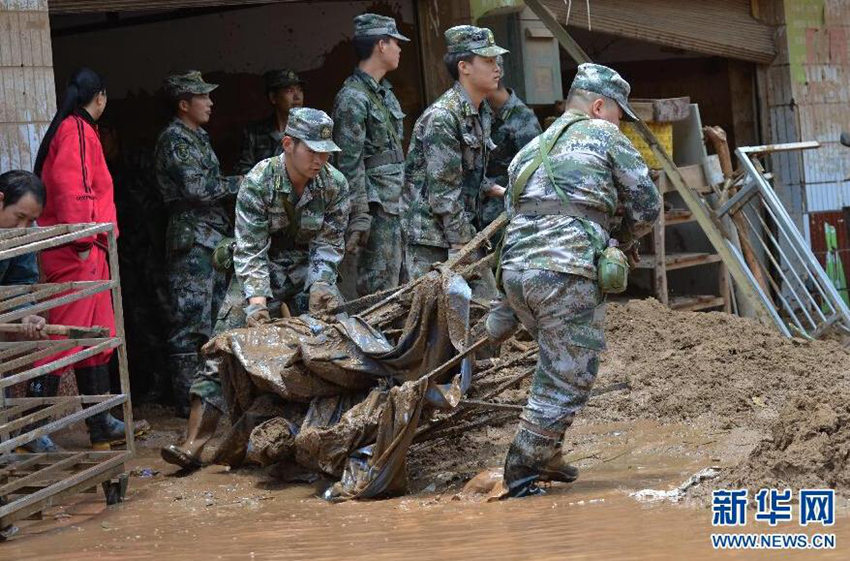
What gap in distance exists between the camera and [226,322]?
734 centimetres

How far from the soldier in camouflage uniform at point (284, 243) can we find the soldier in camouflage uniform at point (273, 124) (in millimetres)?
2148

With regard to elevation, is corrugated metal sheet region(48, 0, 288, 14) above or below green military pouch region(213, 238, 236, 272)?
above

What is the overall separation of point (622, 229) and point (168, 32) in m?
5.63

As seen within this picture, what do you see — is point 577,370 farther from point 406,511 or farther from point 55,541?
point 55,541

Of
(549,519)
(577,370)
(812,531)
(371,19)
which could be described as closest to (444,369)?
(577,370)

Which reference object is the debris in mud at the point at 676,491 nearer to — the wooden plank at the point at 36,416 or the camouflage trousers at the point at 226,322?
the camouflage trousers at the point at 226,322

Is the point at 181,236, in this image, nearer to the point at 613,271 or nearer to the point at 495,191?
the point at 495,191

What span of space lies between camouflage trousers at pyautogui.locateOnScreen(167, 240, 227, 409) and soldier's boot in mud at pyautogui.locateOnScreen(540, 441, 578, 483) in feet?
11.0

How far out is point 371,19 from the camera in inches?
342

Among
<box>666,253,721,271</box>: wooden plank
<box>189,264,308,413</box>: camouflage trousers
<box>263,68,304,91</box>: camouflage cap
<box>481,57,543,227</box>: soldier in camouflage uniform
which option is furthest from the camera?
<box>666,253,721,271</box>: wooden plank

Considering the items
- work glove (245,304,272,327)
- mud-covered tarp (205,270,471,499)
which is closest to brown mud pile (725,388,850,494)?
mud-covered tarp (205,270,471,499)

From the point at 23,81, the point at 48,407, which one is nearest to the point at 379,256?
the point at 23,81

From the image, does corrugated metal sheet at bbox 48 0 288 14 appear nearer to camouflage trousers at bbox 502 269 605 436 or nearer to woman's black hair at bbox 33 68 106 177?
woman's black hair at bbox 33 68 106 177

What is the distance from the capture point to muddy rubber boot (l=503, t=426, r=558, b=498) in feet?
19.5
